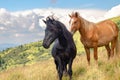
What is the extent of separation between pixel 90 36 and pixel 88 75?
2.58m

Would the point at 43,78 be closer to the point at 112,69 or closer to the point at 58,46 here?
the point at 58,46

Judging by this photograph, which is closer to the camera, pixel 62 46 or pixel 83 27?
pixel 62 46

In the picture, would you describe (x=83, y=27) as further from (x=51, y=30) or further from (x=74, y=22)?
(x=51, y=30)

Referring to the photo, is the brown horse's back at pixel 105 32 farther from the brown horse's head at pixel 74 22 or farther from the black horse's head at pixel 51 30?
the black horse's head at pixel 51 30

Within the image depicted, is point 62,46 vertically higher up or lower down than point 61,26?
lower down

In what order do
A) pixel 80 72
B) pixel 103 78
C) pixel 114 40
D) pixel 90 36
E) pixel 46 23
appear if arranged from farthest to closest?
pixel 114 40, pixel 90 36, pixel 80 72, pixel 46 23, pixel 103 78

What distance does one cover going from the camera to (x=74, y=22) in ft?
42.8

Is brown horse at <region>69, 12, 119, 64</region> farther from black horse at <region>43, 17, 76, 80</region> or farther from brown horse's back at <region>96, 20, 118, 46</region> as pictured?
black horse at <region>43, 17, 76, 80</region>

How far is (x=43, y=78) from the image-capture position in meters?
12.8

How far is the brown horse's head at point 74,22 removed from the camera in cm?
1295

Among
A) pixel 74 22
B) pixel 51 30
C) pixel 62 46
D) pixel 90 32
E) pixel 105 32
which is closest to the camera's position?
pixel 51 30

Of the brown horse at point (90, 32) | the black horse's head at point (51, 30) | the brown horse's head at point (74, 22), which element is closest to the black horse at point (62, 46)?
the black horse's head at point (51, 30)

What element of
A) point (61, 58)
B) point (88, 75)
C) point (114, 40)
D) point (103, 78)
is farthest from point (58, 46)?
point (114, 40)

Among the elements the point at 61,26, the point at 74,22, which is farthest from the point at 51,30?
the point at 74,22
